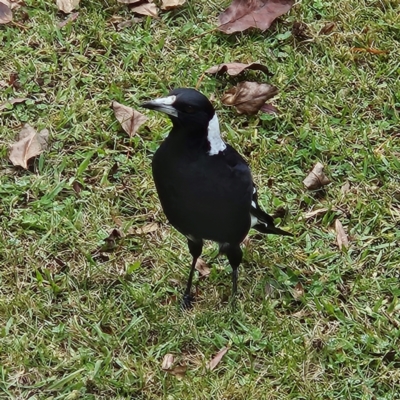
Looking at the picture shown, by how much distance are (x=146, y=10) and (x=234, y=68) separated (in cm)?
71

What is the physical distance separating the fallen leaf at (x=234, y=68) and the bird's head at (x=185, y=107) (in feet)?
5.06

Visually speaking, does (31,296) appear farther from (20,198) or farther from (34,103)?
(34,103)

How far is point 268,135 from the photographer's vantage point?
4.11 metres

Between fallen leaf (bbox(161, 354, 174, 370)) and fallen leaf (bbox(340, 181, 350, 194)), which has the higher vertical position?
fallen leaf (bbox(340, 181, 350, 194))

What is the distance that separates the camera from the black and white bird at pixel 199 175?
2779 millimetres

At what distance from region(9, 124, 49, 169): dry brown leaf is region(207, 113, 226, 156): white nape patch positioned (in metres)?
1.31

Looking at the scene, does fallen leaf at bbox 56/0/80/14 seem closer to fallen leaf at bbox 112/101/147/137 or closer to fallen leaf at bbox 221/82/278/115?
fallen leaf at bbox 112/101/147/137

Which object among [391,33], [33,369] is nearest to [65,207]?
[33,369]

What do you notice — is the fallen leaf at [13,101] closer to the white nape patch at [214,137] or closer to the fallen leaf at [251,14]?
the fallen leaf at [251,14]

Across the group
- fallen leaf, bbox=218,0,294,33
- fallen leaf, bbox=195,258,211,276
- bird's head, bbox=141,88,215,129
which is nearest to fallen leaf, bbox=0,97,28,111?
fallen leaf, bbox=218,0,294,33

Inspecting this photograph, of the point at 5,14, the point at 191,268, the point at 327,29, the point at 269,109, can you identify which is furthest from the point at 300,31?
the point at 191,268

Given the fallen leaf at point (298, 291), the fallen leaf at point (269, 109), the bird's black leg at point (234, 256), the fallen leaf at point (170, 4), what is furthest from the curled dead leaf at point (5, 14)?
the fallen leaf at point (298, 291)

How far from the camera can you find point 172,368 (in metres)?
3.14

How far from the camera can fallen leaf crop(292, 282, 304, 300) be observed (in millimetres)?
3419
